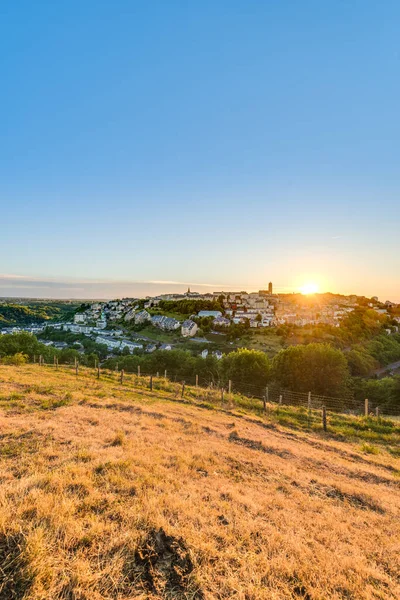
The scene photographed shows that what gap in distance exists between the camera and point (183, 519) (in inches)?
166

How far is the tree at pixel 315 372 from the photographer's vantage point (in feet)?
125

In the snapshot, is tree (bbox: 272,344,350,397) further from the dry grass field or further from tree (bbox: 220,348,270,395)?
the dry grass field

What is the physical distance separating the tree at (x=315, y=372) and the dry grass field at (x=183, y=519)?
3111cm

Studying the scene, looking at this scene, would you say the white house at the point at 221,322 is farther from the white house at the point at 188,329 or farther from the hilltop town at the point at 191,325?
the white house at the point at 188,329

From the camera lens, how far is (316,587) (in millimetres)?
3295

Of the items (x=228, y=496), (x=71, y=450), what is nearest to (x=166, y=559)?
(x=228, y=496)

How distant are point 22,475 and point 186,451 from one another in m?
4.01

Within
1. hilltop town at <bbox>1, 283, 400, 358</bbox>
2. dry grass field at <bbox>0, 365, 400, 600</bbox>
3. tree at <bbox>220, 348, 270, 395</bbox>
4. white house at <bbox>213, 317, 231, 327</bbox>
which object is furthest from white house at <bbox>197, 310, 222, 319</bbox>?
dry grass field at <bbox>0, 365, 400, 600</bbox>

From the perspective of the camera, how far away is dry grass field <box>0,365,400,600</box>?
9.98 ft

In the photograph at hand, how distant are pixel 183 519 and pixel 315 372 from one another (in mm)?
38572

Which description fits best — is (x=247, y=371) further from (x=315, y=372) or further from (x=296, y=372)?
(x=315, y=372)

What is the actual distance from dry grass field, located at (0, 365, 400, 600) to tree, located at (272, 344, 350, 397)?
31.1 metres

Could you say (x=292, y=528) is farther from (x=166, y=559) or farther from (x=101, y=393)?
(x=101, y=393)

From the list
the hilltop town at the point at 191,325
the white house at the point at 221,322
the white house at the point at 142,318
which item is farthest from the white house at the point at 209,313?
the white house at the point at 142,318
